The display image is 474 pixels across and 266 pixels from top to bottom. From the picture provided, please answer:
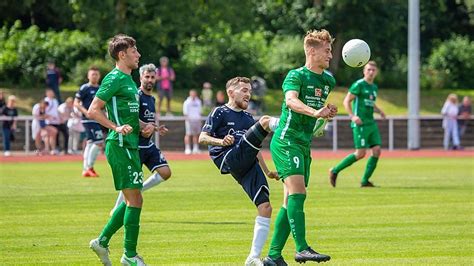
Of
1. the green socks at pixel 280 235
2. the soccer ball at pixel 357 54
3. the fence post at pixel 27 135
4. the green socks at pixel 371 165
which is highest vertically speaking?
the soccer ball at pixel 357 54

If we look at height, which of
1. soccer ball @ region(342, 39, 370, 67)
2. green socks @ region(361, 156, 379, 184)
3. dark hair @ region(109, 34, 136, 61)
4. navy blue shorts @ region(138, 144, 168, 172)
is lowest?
green socks @ region(361, 156, 379, 184)

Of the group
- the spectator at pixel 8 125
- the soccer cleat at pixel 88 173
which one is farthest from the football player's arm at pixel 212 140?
the spectator at pixel 8 125

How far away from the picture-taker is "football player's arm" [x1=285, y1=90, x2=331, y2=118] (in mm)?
10383

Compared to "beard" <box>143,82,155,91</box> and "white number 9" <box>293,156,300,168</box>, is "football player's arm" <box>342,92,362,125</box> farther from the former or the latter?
"white number 9" <box>293,156,300,168</box>

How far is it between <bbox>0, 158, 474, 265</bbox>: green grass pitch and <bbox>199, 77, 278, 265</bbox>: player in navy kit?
70cm

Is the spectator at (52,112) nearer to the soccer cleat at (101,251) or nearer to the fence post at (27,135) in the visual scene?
the fence post at (27,135)

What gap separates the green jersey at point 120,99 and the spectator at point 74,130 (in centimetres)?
2488

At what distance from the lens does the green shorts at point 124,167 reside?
11062mm

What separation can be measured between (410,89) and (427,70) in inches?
498

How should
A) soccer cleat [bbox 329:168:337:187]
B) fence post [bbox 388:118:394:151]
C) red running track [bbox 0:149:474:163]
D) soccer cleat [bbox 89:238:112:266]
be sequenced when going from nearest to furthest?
soccer cleat [bbox 89:238:112:266], soccer cleat [bbox 329:168:337:187], red running track [bbox 0:149:474:163], fence post [bbox 388:118:394:151]

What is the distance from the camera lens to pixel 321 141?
4122 cm

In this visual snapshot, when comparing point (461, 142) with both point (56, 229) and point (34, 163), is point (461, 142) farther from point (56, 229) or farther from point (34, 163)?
point (56, 229)

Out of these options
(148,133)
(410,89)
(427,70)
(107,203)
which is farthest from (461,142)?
(148,133)

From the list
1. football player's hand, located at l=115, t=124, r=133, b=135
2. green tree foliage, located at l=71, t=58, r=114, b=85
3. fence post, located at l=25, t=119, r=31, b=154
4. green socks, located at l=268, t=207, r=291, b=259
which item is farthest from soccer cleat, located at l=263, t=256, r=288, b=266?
green tree foliage, located at l=71, t=58, r=114, b=85
